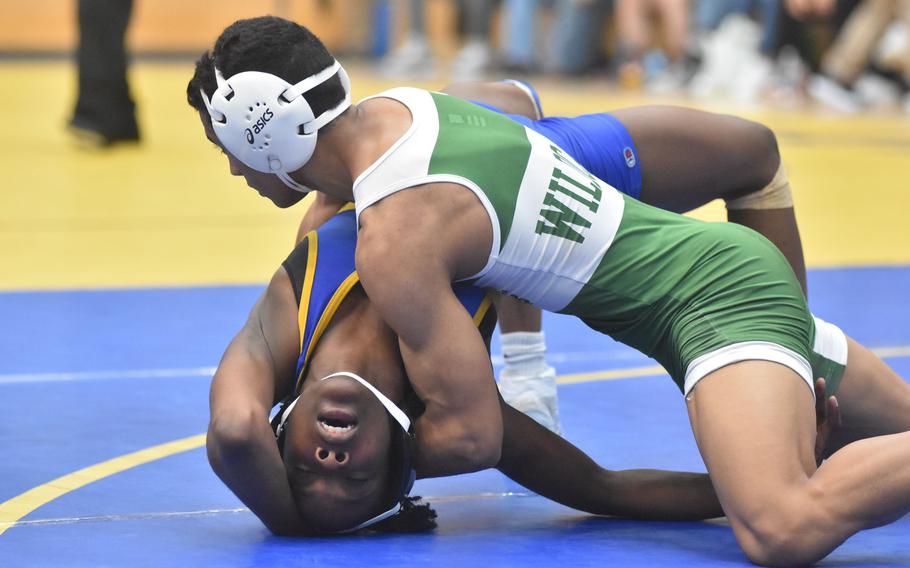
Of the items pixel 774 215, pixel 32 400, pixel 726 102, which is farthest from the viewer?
pixel 726 102

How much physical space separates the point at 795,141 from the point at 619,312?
25.2ft

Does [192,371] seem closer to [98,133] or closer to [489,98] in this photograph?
[489,98]

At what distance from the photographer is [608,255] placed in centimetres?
326

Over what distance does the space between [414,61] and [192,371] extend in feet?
39.8

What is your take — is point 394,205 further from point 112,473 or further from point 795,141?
point 795,141

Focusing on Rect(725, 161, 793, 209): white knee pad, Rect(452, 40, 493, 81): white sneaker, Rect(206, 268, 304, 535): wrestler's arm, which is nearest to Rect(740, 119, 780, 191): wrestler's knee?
Rect(725, 161, 793, 209): white knee pad

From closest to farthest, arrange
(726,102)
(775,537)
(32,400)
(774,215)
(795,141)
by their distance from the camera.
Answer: (775,537), (774,215), (32,400), (795,141), (726,102)

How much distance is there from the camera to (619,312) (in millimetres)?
3301

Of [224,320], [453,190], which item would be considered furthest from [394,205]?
[224,320]

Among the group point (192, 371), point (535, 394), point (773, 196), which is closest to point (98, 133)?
point (192, 371)

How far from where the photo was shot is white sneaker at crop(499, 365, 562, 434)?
154 inches

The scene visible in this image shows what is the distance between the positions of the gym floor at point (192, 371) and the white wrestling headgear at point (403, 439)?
5cm

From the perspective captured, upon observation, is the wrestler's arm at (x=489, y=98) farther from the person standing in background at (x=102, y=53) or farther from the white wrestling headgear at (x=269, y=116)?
the person standing in background at (x=102, y=53)

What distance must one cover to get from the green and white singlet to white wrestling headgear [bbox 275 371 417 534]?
0.34m
